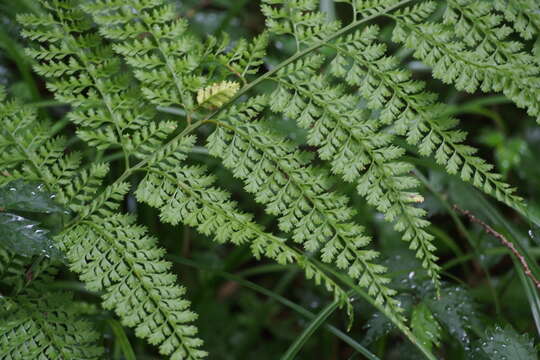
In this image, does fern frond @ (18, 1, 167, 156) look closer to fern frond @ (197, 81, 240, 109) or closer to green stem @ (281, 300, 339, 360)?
fern frond @ (197, 81, 240, 109)

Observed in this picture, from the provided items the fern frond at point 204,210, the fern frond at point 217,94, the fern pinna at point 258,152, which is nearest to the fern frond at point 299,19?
the fern pinna at point 258,152

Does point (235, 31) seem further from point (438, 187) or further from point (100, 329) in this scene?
point (100, 329)

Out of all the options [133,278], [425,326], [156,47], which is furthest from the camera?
[425,326]

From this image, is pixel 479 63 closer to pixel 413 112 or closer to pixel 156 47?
pixel 413 112

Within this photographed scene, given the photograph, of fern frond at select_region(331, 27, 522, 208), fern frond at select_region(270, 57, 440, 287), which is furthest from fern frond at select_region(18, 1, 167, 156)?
fern frond at select_region(331, 27, 522, 208)

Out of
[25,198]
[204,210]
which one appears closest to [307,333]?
[204,210]

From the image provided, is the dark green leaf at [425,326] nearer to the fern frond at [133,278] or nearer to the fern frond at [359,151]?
the fern frond at [359,151]
